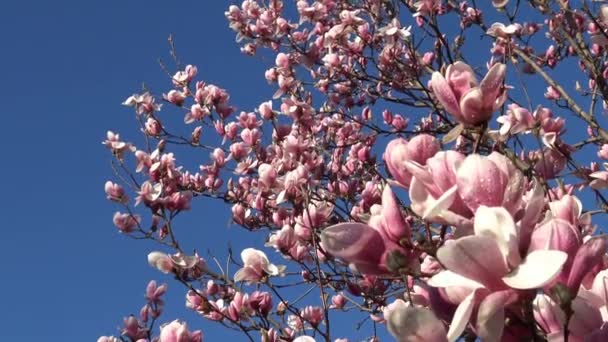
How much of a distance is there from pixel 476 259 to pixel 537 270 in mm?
65

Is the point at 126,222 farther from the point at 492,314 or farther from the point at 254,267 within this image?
the point at 492,314

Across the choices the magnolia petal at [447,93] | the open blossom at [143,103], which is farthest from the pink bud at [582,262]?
the open blossom at [143,103]

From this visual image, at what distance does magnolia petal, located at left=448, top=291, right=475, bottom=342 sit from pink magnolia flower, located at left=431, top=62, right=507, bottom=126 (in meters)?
0.39

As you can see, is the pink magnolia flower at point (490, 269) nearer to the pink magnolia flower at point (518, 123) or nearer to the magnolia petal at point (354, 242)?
the magnolia petal at point (354, 242)

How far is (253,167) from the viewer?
171 inches

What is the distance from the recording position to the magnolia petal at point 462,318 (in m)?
0.75

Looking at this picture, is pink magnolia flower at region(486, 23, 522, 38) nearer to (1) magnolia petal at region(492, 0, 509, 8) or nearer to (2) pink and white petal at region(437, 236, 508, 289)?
(1) magnolia petal at region(492, 0, 509, 8)

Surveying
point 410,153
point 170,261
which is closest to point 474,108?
point 410,153

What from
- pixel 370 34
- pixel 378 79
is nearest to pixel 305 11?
pixel 370 34

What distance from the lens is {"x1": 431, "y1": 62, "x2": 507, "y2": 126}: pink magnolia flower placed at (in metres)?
1.06

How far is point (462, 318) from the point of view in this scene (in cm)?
75

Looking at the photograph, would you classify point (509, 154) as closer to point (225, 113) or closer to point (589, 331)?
point (589, 331)

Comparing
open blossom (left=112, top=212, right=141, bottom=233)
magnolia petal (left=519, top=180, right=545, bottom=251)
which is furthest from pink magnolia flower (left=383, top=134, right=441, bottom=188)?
open blossom (left=112, top=212, right=141, bottom=233)

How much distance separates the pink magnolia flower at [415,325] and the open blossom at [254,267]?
1.34m
